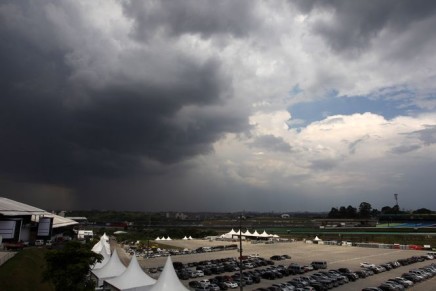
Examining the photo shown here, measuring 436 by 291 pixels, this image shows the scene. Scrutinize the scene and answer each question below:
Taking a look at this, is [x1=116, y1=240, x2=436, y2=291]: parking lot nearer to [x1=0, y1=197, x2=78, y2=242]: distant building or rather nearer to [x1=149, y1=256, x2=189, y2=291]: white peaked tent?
[x1=149, y1=256, x2=189, y2=291]: white peaked tent

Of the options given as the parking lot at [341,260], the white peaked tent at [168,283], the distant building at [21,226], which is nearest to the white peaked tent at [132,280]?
the white peaked tent at [168,283]

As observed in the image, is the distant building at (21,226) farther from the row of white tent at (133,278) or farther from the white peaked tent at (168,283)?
the white peaked tent at (168,283)

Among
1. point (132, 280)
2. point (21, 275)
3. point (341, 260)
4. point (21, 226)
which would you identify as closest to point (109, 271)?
point (132, 280)

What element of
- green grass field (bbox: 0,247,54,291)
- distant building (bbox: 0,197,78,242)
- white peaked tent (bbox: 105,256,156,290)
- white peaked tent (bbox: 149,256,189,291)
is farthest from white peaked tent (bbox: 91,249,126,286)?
distant building (bbox: 0,197,78,242)

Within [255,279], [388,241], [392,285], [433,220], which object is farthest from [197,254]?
[433,220]

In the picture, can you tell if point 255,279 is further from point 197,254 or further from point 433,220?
point 433,220

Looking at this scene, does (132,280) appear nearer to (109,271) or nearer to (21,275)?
(109,271)
